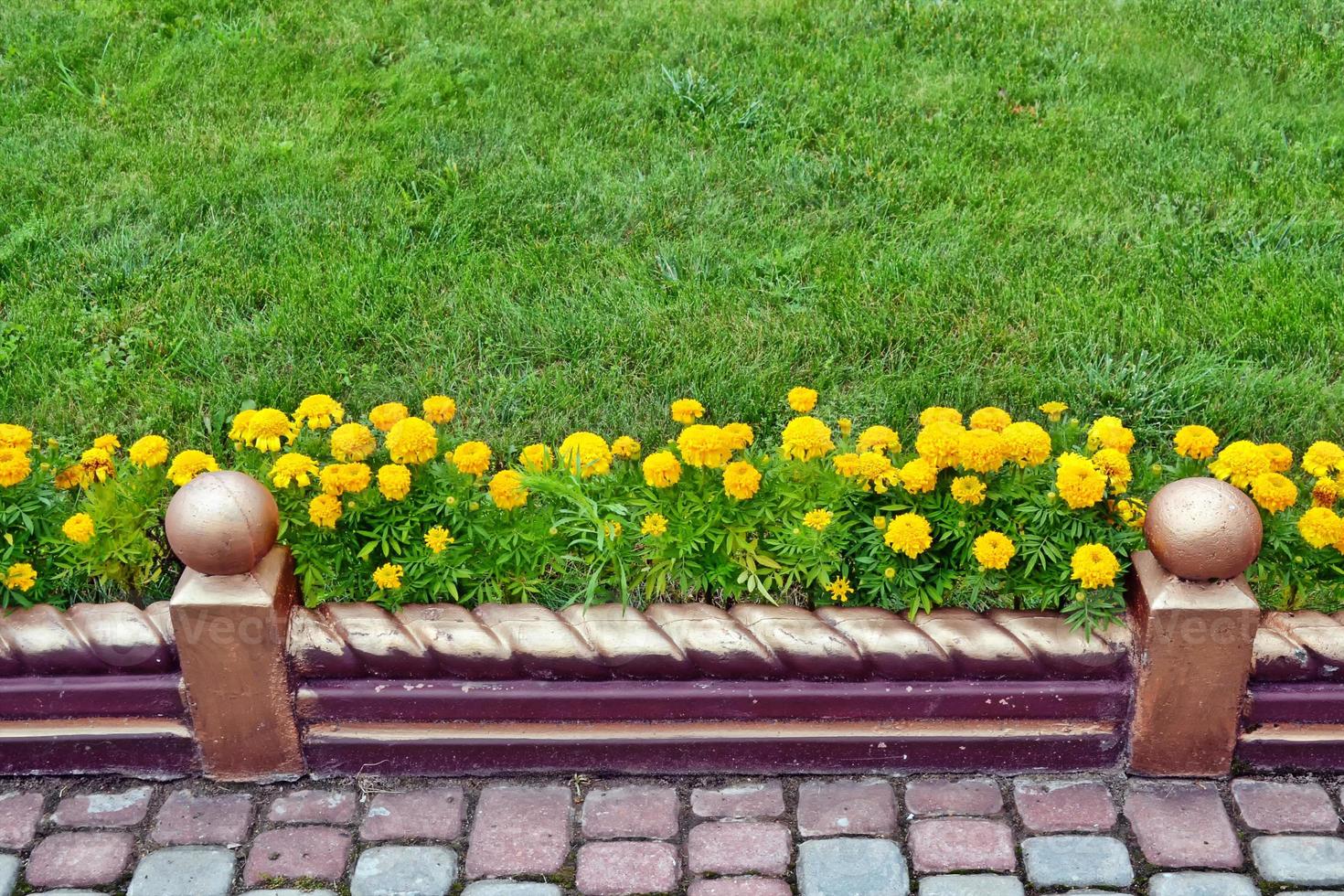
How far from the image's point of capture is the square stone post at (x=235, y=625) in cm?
298

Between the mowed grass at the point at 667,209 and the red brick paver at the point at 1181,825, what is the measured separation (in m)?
1.17

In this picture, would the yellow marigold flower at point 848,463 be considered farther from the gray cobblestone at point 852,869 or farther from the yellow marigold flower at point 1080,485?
the gray cobblestone at point 852,869

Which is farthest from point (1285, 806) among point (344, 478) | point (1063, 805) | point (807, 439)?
point (344, 478)

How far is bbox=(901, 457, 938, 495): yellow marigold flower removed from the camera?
10.3 feet

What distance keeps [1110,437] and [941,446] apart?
0.46 m

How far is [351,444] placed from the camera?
334 cm

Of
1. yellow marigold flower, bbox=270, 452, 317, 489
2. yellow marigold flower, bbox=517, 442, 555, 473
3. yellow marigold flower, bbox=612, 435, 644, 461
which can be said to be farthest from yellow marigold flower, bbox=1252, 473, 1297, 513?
yellow marigold flower, bbox=270, 452, 317, 489

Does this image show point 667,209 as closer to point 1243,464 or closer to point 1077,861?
point 1243,464

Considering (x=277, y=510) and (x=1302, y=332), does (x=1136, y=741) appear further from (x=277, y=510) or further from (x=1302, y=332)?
(x=277, y=510)

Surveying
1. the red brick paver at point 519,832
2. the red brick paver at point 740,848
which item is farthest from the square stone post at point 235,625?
the red brick paver at point 740,848

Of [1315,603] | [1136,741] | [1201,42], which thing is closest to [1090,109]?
[1201,42]

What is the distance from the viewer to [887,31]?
19.3 ft

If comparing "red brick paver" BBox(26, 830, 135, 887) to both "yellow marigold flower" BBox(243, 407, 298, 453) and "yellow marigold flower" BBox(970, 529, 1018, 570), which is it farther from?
"yellow marigold flower" BBox(970, 529, 1018, 570)

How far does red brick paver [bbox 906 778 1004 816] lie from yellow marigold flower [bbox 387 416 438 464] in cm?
139
